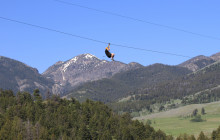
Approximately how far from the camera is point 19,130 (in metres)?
182

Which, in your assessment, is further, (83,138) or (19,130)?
(83,138)

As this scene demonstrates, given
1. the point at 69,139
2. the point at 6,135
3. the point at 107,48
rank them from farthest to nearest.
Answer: the point at 69,139
the point at 6,135
the point at 107,48

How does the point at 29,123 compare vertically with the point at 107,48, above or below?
below

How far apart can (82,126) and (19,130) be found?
35.3 m

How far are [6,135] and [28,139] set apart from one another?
40.4 ft

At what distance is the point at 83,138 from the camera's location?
199 m

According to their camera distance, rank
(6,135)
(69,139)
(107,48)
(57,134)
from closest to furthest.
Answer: (107,48), (6,135), (69,139), (57,134)

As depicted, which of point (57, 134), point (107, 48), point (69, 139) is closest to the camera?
point (107, 48)

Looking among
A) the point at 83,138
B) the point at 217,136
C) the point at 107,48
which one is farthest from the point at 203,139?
the point at 107,48

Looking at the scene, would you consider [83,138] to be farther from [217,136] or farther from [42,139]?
[217,136]

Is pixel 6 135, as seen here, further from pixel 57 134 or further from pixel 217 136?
pixel 217 136

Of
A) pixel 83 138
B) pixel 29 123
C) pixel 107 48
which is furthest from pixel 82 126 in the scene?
pixel 107 48

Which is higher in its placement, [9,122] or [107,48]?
[107,48]

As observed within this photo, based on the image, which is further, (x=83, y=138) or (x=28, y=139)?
(x=83, y=138)
